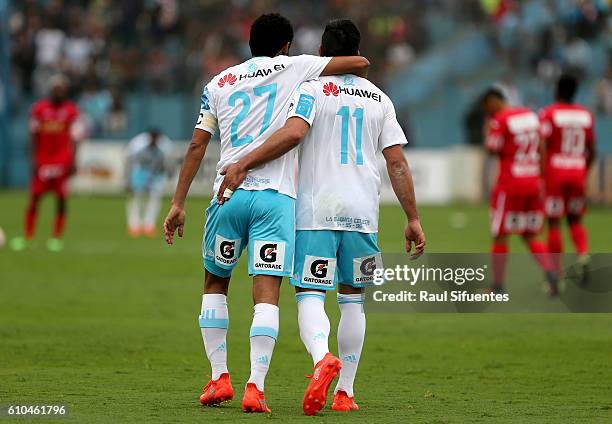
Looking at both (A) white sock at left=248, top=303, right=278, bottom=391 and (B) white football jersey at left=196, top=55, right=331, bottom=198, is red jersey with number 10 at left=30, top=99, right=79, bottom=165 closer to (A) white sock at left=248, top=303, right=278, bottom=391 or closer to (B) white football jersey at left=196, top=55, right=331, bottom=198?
(B) white football jersey at left=196, top=55, right=331, bottom=198

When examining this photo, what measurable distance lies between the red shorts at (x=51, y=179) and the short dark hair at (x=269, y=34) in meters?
13.6

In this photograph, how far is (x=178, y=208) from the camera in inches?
297

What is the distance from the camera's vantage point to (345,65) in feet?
24.7

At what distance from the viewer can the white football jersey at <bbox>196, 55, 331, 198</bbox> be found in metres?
7.50

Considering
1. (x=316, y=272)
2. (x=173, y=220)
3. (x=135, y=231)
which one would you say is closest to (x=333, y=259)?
(x=316, y=272)

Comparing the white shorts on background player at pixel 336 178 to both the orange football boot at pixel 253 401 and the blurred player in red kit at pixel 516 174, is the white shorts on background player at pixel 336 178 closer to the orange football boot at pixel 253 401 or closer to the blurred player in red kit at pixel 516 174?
the orange football boot at pixel 253 401

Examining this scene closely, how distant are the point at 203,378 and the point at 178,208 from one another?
5.93 feet

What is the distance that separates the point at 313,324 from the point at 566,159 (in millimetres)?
8655

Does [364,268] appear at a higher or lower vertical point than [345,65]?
lower

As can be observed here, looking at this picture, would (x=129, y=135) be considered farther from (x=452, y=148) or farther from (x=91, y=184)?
(x=452, y=148)

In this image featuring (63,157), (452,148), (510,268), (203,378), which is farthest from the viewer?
(452,148)

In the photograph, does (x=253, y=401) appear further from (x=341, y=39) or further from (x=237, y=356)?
(x=237, y=356)

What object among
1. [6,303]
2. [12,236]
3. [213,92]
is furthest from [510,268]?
[12,236]

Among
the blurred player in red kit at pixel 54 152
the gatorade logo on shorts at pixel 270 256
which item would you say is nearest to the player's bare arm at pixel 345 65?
the gatorade logo on shorts at pixel 270 256
